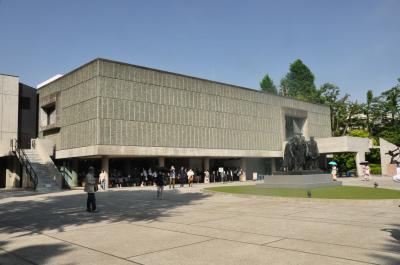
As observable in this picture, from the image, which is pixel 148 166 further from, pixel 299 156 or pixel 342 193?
pixel 342 193

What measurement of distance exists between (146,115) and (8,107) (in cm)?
1328

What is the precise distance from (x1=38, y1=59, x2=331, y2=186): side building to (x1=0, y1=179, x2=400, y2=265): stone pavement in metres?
20.9

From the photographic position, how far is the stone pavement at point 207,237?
711 cm

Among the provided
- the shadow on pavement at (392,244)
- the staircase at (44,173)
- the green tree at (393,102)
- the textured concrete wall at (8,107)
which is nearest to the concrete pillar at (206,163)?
the staircase at (44,173)

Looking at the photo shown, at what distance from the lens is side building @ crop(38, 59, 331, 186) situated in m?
37.3

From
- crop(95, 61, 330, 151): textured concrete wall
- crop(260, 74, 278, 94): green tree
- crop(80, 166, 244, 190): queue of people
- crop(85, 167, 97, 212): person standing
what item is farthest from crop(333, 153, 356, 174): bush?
crop(85, 167, 97, 212): person standing

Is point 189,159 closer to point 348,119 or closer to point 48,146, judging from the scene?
point 48,146

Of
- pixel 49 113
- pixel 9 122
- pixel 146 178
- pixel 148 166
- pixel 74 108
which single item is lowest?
pixel 146 178

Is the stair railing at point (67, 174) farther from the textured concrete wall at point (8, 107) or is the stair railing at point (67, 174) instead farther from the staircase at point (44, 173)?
the textured concrete wall at point (8, 107)

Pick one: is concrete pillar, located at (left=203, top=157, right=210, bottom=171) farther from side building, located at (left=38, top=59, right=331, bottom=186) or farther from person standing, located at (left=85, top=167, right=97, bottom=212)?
person standing, located at (left=85, top=167, right=97, bottom=212)

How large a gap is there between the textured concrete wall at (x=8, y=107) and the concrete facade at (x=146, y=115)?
476 cm

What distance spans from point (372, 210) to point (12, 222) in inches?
486

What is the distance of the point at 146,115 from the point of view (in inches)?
1569

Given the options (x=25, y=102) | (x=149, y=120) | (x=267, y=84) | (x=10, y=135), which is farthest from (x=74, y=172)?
(x=267, y=84)
